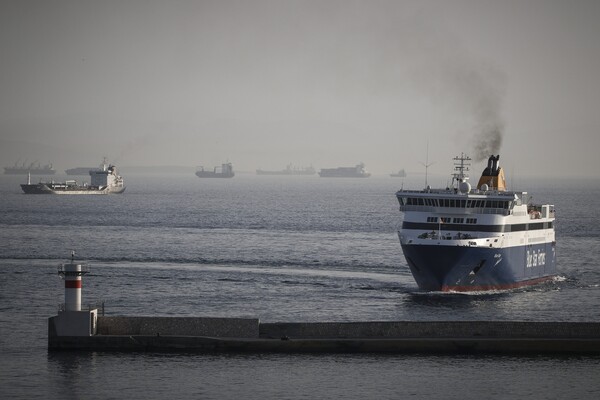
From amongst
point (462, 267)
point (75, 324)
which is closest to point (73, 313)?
point (75, 324)

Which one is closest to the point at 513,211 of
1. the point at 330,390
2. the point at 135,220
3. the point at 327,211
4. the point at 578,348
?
the point at 578,348

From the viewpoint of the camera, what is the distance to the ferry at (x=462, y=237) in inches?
2491

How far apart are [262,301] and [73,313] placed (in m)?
18.7

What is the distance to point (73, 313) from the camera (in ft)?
136

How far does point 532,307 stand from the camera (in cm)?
6022

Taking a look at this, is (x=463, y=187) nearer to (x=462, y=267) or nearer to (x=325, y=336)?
(x=462, y=267)

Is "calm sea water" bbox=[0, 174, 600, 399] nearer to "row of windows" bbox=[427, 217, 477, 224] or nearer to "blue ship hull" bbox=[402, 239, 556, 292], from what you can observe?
"blue ship hull" bbox=[402, 239, 556, 292]

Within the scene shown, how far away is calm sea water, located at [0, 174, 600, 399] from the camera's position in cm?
3831

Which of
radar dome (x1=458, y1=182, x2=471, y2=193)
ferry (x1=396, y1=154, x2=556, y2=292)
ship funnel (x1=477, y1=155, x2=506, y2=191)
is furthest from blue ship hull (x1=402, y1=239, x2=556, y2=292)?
ship funnel (x1=477, y1=155, x2=506, y2=191)

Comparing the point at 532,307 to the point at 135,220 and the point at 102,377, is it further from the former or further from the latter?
the point at 135,220

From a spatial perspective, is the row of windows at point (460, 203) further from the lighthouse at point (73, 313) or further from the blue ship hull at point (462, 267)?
the lighthouse at point (73, 313)

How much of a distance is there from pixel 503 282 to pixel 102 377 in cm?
3325

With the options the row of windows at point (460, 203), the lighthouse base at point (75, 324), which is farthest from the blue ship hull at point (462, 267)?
the lighthouse base at point (75, 324)

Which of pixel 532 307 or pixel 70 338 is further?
pixel 532 307
